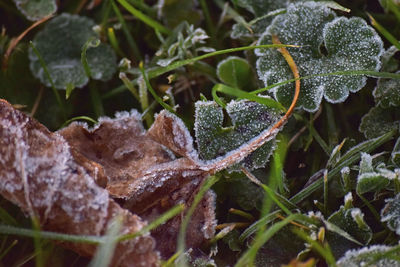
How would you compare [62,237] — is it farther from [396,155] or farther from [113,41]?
[396,155]

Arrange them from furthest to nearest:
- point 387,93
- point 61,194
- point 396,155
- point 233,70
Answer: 1. point 233,70
2. point 387,93
3. point 396,155
4. point 61,194

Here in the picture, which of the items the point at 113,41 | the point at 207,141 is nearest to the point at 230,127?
the point at 207,141

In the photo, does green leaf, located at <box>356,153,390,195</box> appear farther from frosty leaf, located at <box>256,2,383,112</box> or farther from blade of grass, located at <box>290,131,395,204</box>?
frosty leaf, located at <box>256,2,383,112</box>

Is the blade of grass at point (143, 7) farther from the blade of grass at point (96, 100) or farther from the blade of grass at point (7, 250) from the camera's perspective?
the blade of grass at point (7, 250)

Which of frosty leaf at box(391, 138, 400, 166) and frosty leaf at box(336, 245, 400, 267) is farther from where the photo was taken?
frosty leaf at box(391, 138, 400, 166)

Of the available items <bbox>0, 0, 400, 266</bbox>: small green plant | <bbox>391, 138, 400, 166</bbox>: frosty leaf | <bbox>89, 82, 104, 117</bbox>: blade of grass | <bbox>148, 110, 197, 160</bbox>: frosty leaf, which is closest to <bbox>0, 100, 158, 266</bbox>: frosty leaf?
<bbox>0, 0, 400, 266</bbox>: small green plant
